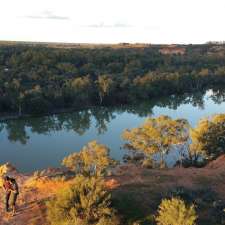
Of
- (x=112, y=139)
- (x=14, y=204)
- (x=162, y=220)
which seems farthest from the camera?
(x=112, y=139)

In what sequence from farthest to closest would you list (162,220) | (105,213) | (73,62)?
1. (73,62)
2. (105,213)
3. (162,220)

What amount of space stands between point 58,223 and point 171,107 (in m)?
64.9

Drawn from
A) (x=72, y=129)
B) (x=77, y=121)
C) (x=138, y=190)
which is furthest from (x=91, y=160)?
(x=77, y=121)

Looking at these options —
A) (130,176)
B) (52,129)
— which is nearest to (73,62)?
(52,129)

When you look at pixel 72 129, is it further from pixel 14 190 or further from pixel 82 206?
pixel 82 206

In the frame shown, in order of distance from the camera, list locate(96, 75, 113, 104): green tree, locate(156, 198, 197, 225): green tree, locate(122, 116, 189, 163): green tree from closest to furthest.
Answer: locate(156, 198, 197, 225): green tree < locate(122, 116, 189, 163): green tree < locate(96, 75, 113, 104): green tree

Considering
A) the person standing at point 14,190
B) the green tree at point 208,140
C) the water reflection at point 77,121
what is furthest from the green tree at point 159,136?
the water reflection at point 77,121

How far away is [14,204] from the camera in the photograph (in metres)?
15.3

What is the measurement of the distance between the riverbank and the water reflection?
33.3 metres

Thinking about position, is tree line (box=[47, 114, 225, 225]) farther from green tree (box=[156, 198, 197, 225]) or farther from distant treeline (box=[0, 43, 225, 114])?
distant treeline (box=[0, 43, 225, 114])

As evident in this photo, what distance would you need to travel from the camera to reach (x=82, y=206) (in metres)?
14.3

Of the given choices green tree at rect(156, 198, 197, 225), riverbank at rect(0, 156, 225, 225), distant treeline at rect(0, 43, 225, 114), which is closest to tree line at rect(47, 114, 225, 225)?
green tree at rect(156, 198, 197, 225)

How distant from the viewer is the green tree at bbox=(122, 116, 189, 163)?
32.6 metres

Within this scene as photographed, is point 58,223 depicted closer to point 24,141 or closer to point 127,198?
point 127,198
